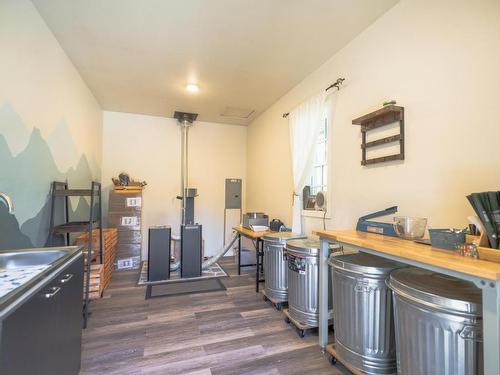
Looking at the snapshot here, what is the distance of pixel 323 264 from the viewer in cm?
209

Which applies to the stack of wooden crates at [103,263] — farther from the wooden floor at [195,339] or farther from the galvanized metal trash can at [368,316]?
the galvanized metal trash can at [368,316]

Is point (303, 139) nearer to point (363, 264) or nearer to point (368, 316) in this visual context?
point (363, 264)

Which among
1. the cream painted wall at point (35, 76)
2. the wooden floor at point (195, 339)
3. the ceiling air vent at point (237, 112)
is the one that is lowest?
the wooden floor at point (195, 339)

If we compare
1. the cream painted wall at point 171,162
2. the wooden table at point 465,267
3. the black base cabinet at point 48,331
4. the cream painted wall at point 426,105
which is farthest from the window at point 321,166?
the cream painted wall at point 171,162

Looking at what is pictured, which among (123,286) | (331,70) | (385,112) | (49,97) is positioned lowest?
(123,286)

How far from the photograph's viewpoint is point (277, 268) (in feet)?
9.45

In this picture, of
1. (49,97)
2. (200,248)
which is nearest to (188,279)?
(200,248)

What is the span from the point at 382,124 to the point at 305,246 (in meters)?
1.25

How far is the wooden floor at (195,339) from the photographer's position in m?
1.92

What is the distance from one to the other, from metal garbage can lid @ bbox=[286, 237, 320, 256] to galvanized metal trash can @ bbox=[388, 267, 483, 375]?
915 millimetres

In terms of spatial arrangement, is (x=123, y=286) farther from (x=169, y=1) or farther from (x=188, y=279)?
(x=169, y=1)

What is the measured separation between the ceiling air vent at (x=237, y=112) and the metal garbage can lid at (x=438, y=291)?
379 cm

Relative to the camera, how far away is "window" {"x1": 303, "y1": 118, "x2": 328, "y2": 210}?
307 cm

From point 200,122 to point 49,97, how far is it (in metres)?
3.04
